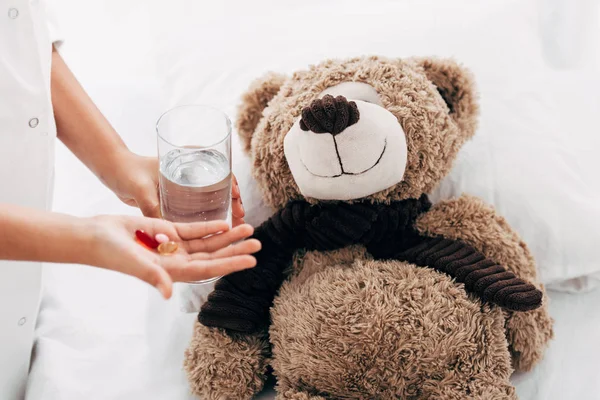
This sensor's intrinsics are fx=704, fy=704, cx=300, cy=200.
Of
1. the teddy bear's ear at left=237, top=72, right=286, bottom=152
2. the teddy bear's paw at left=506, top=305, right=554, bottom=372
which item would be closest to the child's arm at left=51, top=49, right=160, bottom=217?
the teddy bear's ear at left=237, top=72, right=286, bottom=152

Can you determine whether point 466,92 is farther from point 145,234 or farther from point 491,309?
point 145,234

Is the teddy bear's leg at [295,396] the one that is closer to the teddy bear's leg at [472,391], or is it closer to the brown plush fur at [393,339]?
the brown plush fur at [393,339]

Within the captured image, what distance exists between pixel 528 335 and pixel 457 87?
0.44 m

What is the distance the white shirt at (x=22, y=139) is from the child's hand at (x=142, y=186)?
0.12m

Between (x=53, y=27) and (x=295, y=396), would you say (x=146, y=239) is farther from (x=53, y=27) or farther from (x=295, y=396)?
(x=53, y=27)

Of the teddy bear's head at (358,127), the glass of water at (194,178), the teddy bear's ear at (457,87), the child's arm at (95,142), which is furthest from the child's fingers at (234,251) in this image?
the teddy bear's ear at (457,87)

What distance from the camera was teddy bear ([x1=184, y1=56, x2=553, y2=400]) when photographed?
1.07m

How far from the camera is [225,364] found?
1172 millimetres

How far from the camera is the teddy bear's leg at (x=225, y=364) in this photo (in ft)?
3.84

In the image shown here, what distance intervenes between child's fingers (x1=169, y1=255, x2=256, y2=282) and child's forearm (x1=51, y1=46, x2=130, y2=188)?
448 mm

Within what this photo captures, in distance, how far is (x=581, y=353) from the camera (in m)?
1.26

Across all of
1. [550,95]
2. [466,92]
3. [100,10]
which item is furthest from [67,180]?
[550,95]

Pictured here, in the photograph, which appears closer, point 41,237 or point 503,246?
point 41,237

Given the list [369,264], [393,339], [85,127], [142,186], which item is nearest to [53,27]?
[85,127]
